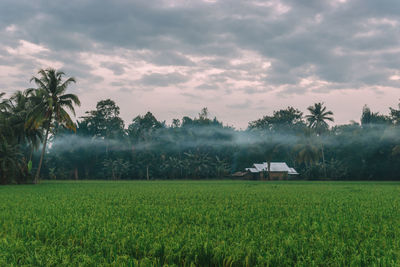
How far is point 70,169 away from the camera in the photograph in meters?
76.6

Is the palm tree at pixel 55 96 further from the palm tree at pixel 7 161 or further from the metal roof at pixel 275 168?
the metal roof at pixel 275 168

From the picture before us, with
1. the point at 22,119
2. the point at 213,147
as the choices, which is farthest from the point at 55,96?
the point at 213,147

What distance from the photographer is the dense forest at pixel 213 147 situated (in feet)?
209

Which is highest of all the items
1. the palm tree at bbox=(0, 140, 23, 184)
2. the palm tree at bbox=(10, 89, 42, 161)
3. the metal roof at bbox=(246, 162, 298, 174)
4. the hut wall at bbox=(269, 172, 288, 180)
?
the palm tree at bbox=(10, 89, 42, 161)

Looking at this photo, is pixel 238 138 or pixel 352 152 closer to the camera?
pixel 352 152

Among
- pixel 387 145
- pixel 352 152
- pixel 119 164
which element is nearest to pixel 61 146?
pixel 119 164

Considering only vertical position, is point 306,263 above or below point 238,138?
below

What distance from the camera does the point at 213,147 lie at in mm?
77812

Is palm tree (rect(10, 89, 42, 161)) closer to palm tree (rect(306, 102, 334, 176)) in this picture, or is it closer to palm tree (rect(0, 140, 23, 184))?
palm tree (rect(0, 140, 23, 184))

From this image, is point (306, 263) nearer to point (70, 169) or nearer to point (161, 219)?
point (161, 219)

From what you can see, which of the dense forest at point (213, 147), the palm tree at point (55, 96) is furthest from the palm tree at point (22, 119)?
the dense forest at point (213, 147)

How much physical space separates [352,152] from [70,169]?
A: 60619 mm

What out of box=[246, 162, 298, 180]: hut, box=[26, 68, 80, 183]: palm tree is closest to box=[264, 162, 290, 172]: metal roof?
box=[246, 162, 298, 180]: hut

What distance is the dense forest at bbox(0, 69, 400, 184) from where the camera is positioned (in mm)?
63625
